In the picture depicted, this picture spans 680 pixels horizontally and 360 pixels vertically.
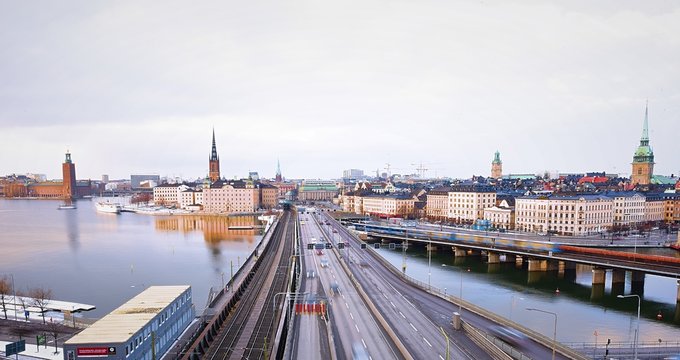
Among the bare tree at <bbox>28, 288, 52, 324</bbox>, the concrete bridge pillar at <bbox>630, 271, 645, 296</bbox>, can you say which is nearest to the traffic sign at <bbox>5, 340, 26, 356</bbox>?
the bare tree at <bbox>28, 288, 52, 324</bbox>

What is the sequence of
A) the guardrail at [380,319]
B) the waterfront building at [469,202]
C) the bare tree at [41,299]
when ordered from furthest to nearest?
the waterfront building at [469,202], the bare tree at [41,299], the guardrail at [380,319]

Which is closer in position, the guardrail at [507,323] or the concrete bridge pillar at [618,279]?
the guardrail at [507,323]

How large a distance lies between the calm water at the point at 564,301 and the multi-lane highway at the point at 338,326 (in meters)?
18.1

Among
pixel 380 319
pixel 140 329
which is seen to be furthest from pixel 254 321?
pixel 380 319

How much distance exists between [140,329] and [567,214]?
96395mm

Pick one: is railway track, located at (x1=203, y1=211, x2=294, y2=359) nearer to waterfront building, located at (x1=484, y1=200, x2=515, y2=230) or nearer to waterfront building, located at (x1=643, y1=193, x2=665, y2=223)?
waterfront building, located at (x1=484, y1=200, x2=515, y2=230)

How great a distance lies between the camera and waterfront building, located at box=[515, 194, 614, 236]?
311ft

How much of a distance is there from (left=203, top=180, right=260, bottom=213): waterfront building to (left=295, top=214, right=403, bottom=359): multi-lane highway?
138 m

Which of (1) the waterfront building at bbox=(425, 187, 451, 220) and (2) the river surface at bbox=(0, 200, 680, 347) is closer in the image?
(2) the river surface at bbox=(0, 200, 680, 347)

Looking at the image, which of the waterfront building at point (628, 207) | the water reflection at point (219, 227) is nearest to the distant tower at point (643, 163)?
the waterfront building at point (628, 207)

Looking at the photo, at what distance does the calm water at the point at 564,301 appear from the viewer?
40.5m

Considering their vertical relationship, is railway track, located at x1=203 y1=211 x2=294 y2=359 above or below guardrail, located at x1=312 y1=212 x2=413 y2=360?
below

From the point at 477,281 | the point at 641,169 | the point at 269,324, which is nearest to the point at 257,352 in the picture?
the point at 269,324

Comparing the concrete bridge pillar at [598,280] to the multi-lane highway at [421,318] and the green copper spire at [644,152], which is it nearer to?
the multi-lane highway at [421,318]
